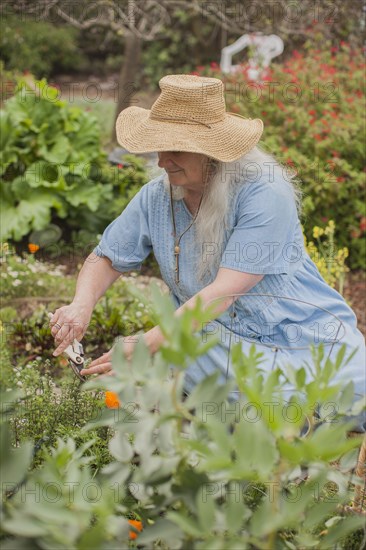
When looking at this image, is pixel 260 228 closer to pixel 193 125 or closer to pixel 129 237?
pixel 193 125

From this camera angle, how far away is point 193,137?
7.63ft

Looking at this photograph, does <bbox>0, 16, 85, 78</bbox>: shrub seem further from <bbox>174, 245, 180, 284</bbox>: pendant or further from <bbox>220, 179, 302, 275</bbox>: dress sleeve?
<bbox>220, 179, 302, 275</bbox>: dress sleeve

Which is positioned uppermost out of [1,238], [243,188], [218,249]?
[243,188]

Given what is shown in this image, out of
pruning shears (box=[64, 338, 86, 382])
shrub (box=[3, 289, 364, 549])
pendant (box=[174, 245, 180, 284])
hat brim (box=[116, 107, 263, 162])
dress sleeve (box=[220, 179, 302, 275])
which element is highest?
hat brim (box=[116, 107, 263, 162])

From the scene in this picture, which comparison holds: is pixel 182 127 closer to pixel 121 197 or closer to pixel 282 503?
pixel 282 503

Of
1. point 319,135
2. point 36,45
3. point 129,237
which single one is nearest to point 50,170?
point 319,135

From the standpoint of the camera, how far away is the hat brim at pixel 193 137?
89.7 inches

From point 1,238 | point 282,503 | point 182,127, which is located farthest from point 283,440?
point 1,238

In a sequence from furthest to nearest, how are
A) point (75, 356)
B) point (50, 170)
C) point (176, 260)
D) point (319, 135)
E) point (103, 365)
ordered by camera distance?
1. point (50, 170)
2. point (319, 135)
3. point (176, 260)
4. point (75, 356)
5. point (103, 365)

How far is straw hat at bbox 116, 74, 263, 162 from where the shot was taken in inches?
91.4

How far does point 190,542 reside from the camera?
131cm

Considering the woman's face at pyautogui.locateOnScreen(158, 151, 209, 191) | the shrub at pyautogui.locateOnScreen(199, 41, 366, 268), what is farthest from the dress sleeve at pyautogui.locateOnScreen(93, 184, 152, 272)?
the shrub at pyautogui.locateOnScreen(199, 41, 366, 268)

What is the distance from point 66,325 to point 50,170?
9.50ft

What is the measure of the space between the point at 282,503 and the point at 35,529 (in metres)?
0.47
